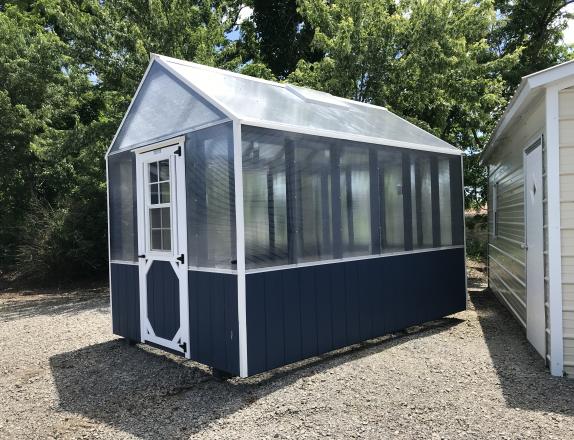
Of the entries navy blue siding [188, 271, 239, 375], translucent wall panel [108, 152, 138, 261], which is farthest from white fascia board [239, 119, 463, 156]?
translucent wall panel [108, 152, 138, 261]

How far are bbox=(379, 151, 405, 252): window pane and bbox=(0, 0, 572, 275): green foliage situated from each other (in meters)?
5.41

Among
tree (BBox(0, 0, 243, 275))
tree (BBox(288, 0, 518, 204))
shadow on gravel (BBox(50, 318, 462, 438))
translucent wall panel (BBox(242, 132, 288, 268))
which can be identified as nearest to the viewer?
shadow on gravel (BBox(50, 318, 462, 438))

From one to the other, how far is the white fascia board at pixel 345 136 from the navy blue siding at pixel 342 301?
1.36 metres

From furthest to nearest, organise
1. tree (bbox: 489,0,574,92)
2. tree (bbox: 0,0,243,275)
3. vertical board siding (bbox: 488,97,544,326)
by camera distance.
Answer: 1. tree (bbox: 489,0,574,92)
2. tree (bbox: 0,0,243,275)
3. vertical board siding (bbox: 488,97,544,326)

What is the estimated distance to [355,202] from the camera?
5625mm

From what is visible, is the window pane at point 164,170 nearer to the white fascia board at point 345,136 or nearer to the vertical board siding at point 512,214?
the white fascia board at point 345,136

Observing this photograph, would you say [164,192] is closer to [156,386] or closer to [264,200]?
[264,200]

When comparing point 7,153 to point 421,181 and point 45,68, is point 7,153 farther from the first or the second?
point 421,181

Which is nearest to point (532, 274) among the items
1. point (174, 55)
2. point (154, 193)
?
point (154, 193)

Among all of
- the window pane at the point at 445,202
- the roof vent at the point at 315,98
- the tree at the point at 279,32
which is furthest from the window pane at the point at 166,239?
the tree at the point at 279,32

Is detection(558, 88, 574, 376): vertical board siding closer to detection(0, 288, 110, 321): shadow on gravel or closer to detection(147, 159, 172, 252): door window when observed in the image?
detection(147, 159, 172, 252): door window

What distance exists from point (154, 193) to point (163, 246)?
61 cm

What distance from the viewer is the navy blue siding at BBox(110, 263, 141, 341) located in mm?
5934

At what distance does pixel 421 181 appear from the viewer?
6570mm
